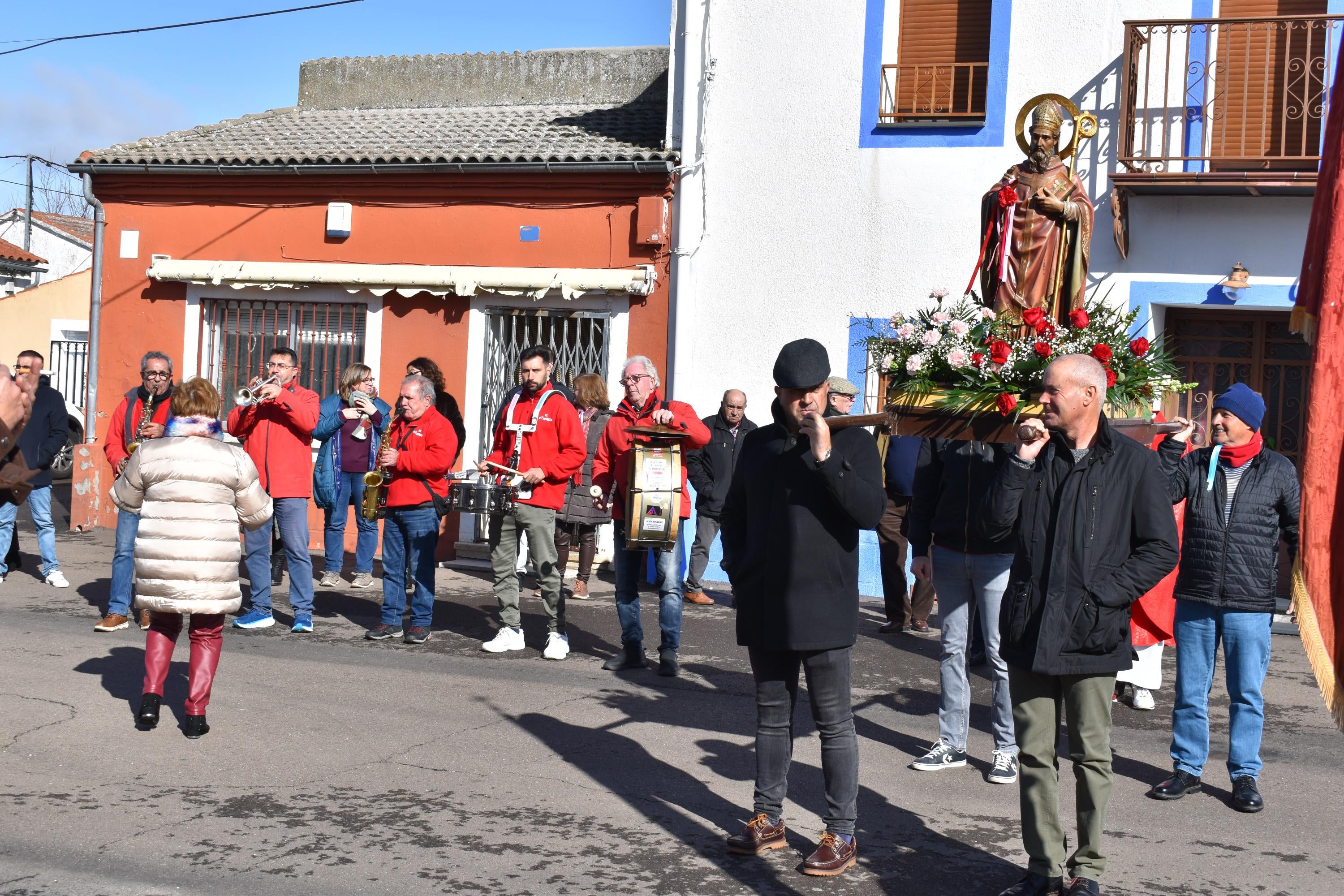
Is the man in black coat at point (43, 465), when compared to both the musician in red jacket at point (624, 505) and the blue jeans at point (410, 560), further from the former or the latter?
the musician in red jacket at point (624, 505)

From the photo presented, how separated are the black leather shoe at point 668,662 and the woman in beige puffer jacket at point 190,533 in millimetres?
2724

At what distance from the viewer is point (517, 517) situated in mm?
8797

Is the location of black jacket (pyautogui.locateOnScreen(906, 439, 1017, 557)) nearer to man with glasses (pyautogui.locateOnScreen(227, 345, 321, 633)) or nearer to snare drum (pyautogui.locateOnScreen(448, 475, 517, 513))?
snare drum (pyautogui.locateOnScreen(448, 475, 517, 513))

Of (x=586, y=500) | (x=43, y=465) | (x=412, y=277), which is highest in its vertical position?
(x=412, y=277)

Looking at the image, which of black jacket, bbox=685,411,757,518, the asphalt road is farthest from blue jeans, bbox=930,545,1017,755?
black jacket, bbox=685,411,757,518

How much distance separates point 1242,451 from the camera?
627 cm

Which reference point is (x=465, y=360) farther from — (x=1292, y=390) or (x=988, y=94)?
(x=1292, y=390)

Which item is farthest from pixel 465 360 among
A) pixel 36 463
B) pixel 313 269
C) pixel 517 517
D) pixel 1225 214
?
pixel 1225 214

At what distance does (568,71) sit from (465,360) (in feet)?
15.9

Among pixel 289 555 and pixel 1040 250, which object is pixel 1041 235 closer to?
pixel 1040 250

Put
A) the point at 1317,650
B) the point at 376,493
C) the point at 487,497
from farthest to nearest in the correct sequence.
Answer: the point at 376,493
the point at 487,497
the point at 1317,650

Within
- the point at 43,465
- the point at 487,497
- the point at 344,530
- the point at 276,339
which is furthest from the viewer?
the point at 276,339

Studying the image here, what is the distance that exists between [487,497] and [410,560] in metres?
1.06

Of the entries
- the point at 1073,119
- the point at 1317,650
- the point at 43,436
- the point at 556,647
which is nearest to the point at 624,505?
the point at 556,647
